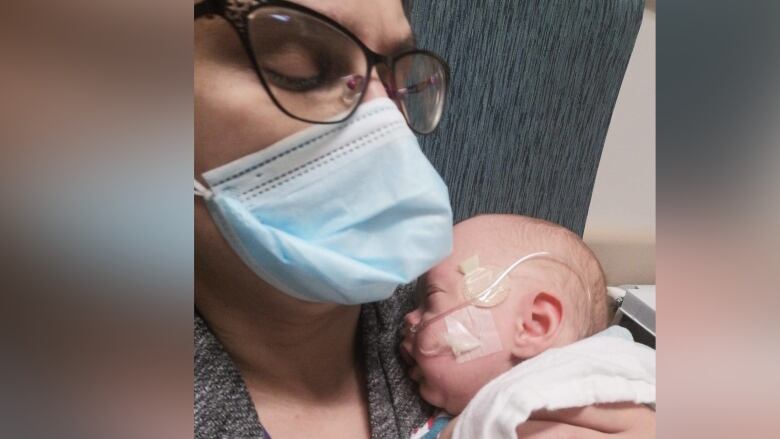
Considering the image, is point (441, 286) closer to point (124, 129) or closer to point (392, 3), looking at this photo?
point (392, 3)

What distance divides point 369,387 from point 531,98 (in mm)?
552

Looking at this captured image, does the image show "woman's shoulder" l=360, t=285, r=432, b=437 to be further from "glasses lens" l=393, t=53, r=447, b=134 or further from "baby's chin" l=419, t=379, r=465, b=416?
"glasses lens" l=393, t=53, r=447, b=134

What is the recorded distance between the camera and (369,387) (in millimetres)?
767

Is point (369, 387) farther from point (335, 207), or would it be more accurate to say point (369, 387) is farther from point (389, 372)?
point (335, 207)

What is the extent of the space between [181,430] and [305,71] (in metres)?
0.34

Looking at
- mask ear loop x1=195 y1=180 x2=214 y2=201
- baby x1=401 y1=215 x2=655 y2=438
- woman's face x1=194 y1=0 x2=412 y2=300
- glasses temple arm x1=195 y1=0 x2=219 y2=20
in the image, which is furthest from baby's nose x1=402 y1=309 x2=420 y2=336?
glasses temple arm x1=195 y1=0 x2=219 y2=20

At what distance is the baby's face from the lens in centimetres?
76

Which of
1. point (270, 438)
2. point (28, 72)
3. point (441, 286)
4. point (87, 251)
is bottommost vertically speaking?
point (270, 438)

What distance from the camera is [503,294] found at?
77cm

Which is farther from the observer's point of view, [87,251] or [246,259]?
[246,259]

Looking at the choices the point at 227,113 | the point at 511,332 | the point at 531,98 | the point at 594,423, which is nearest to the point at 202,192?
the point at 227,113

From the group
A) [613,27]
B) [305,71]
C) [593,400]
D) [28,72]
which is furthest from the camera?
[613,27]

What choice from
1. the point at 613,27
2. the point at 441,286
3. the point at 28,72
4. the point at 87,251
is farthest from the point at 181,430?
the point at 613,27

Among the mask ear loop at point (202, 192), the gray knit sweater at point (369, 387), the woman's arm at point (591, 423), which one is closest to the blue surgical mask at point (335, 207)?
the mask ear loop at point (202, 192)
